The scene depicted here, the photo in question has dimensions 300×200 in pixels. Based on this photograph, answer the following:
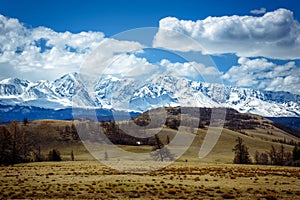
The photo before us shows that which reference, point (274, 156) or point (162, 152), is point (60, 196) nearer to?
point (162, 152)

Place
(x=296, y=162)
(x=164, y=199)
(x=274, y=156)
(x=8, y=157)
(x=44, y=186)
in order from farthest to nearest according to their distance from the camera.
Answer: (x=274, y=156)
(x=296, y=162)
(x=8, y=157)
(x=44, y=186)
(x=164, y=199)

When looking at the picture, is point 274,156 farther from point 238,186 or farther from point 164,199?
point 164,199

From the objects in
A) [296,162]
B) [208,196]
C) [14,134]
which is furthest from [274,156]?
[208,196]

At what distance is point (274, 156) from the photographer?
395 feet

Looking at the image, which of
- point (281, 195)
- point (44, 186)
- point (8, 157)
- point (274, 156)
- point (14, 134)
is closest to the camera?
point (281, 195)

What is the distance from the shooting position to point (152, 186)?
3697 centimetres

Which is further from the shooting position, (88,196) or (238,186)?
(238,186)

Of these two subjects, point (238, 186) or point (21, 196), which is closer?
point (21, 196)

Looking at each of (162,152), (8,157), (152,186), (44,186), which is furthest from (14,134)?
(152,186)

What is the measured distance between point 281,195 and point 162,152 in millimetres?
75532

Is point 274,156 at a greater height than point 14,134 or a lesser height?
lesser

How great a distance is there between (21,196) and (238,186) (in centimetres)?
2327

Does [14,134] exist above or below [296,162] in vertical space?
above

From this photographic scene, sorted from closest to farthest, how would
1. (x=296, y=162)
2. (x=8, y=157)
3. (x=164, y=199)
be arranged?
(x=164, y=199), (x=8, y=157), (x=296, y=162)
